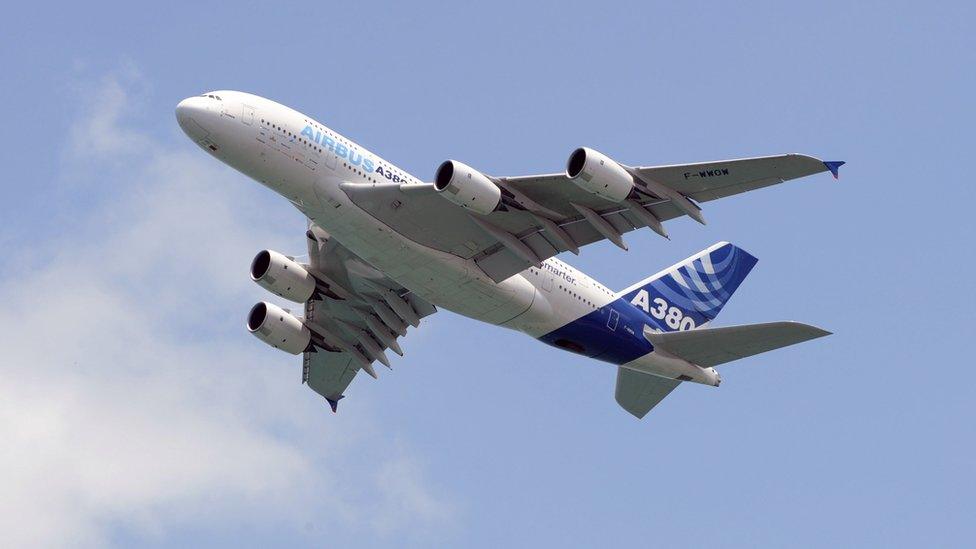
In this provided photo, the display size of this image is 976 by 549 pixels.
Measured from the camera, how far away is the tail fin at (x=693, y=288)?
51.4 m

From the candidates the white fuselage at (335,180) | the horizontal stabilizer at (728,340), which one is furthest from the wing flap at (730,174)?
the white fuselage at (335,180)

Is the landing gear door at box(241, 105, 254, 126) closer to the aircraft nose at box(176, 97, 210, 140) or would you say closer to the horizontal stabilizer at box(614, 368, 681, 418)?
the aircraft nose at box(176, 97, 210, 140)

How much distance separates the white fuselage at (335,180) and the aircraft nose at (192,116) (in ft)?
0.10

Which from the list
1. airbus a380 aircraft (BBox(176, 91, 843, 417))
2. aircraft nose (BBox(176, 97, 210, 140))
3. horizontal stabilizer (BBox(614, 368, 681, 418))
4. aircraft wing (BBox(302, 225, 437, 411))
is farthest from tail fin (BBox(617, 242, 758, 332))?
aircraft nose (BBox(176, 97, 210, 140))

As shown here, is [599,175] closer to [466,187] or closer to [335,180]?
[466,187]

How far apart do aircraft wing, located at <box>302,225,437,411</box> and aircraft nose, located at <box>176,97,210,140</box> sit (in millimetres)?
7745

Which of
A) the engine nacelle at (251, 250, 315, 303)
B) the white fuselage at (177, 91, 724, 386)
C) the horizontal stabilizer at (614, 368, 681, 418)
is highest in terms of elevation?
the white fuselage at (177, 91, 724, 386)

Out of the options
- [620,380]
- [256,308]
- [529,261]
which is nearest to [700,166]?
[529,261]

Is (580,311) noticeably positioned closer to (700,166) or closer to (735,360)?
(735,360)

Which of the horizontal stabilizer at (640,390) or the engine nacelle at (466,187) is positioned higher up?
the engine nacelle at (466,187)

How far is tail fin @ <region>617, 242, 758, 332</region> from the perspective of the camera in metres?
51.4

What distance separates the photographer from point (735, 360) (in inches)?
1924

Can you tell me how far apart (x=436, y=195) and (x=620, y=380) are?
12512 millimetres

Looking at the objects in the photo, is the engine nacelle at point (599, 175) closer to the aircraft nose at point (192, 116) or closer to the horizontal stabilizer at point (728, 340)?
the horizontal stabilizer at point (728, 340)
